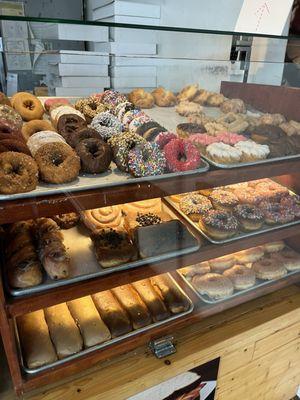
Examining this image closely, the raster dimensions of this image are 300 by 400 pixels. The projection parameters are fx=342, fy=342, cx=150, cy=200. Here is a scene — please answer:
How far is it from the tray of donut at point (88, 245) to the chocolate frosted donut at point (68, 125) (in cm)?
26

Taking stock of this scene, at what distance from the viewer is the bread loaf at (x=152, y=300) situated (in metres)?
1.22

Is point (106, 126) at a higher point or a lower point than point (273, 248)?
higher

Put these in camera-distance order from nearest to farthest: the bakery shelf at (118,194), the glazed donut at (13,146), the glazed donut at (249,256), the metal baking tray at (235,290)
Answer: the bakery shelf at (118,194) → the glazed donut at (13,146) → the metal baking tray at (235,290) → the glazed donut at (249,256)

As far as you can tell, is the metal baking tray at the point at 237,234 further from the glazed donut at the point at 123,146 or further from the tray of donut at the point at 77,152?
the glazed donut at the point at 123,146

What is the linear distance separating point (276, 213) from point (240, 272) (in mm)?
288

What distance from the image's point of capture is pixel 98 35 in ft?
3.00

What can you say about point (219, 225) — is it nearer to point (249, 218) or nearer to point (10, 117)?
point (249, 218)

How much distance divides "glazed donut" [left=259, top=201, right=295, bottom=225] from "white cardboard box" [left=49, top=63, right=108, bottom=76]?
0.83m

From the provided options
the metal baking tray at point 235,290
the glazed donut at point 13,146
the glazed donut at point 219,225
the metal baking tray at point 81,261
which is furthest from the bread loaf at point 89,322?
the glazed donut at point 13,146

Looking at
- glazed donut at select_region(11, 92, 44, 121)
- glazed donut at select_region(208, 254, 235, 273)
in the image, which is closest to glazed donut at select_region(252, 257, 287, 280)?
glazed donut at select_region(208, 254, 235, 273)

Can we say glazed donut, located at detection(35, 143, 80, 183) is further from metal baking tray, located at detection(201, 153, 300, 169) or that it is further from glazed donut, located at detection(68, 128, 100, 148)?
metal baking tray, located at detection(201, 153, 300, 169)

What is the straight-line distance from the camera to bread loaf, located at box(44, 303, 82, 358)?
1062 millimetres

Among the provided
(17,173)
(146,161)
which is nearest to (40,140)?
(17,173)

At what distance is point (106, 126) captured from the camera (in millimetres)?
1135
